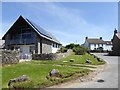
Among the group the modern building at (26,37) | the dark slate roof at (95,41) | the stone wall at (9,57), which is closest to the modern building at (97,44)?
the dark slate roof at (95,41)

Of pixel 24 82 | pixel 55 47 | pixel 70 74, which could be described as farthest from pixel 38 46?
pixel 24 82

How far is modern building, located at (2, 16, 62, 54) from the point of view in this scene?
131ft

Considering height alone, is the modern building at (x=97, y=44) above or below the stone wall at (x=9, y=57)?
above

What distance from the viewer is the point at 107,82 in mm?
15000

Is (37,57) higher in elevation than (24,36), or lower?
lower

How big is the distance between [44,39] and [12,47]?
687cm

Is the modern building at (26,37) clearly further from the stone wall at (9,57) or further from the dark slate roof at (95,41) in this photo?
the dark slate roof at (95,41)

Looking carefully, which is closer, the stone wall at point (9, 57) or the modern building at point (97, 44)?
the stone wall at point (9, 57)

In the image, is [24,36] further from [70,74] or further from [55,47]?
[70,74]

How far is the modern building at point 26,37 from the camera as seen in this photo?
40.1 metres

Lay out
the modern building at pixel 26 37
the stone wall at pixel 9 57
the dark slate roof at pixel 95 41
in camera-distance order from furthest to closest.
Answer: the dark slate roof at pixel 95 41 < the modern building at pixel 26 37 < the stone wall at pixel 9 57

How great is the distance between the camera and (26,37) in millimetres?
41969

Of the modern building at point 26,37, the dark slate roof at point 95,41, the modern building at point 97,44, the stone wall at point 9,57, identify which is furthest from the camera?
the dark slate roof at point 95,41

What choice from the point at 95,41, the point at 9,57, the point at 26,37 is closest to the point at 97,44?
the point at 95,41
